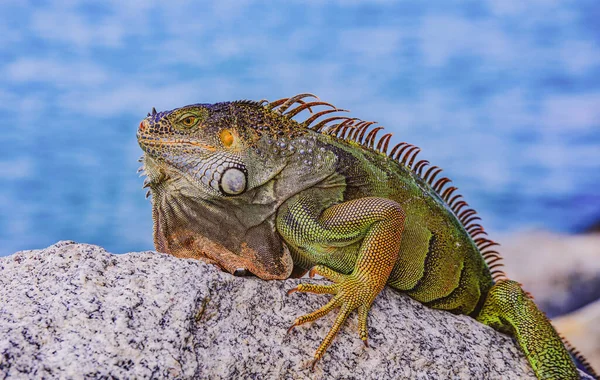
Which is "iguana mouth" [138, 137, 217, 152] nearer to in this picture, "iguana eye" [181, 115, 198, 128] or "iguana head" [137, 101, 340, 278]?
"iguana head" [137, 101, 340, 278]

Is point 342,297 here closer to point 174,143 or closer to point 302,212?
point 302,212

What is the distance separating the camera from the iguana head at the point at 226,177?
3430 mm

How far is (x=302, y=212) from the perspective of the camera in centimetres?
352

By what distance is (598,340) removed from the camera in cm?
764

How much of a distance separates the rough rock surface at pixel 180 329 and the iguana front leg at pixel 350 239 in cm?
16

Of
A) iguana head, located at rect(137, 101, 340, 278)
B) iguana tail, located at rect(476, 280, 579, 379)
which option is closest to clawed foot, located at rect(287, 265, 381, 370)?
iguana head, located at rect(137, 101, 340, 278)

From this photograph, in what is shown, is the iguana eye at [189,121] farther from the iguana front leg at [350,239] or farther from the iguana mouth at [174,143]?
the iguana front leg at [350,239]

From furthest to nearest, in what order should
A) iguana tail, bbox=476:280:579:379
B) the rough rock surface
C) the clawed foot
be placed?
iguana tail, bbox=476:280:579:379
the clawed foot
the rough rock surface

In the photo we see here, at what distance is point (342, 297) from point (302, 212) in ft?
1.72

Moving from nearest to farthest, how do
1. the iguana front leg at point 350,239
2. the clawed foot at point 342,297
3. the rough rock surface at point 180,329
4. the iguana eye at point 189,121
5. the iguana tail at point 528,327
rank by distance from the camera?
the rough rock surface at point 180,329
the clawed foot at point 342,297
the iguana front leg at point 350,239
the iguana eye at point 189,121
the iguana tail at point 528,327

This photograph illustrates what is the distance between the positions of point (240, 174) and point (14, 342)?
137 cm

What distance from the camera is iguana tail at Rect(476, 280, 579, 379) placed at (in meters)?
3.75

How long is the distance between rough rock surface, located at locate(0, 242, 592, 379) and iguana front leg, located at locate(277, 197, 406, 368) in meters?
0.16

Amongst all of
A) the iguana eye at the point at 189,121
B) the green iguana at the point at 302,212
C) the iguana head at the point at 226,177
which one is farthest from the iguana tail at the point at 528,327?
the iguana eye at the point at 189,121
